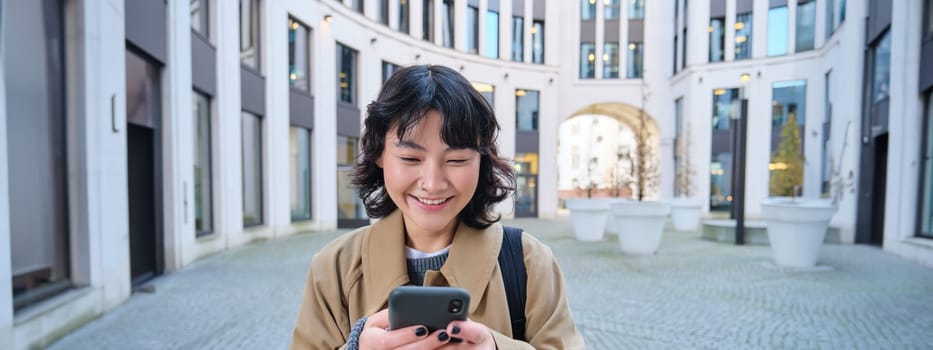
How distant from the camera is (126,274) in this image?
579 cm

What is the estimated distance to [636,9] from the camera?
22.9 m

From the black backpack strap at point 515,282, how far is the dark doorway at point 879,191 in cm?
1360

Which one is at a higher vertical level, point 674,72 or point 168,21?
point 674,72

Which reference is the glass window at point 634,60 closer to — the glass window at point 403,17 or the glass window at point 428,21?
the glass window at point 428,21

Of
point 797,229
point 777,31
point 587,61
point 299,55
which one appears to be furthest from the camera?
point 587,61

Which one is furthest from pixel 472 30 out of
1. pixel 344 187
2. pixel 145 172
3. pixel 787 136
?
pixel 145 172

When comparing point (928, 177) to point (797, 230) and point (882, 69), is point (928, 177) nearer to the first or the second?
point (882, 69)

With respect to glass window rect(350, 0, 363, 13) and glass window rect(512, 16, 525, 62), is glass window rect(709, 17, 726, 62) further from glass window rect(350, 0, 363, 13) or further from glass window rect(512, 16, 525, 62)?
glass window rect(350, 0, 363, 13)

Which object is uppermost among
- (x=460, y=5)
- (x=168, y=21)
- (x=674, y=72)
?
(x=460, y=5)

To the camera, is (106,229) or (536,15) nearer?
(106,229)

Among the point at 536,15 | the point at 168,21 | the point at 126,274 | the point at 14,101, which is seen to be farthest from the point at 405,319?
the point at 536,15

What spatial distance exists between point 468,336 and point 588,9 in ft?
79.4

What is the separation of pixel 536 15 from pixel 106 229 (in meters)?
19.8

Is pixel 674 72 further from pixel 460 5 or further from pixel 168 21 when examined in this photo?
pixel 168 21
